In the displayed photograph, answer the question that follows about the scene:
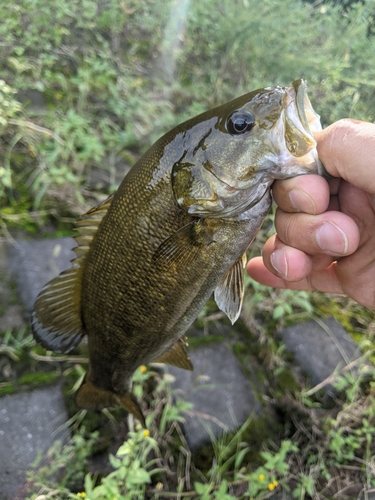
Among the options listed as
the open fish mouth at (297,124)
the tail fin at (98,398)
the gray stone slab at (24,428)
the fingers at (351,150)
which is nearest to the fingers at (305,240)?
the fingers at (351,150)

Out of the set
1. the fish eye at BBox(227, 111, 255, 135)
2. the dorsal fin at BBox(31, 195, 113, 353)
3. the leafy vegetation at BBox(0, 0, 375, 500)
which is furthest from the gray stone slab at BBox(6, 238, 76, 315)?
the fish eye at BBox(227, 111, 255, 135)

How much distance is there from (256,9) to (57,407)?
11.1 ft

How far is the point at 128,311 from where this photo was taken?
1.24 m

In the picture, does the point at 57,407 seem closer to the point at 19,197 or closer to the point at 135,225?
the point at 135,225

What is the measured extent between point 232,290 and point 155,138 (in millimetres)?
1967

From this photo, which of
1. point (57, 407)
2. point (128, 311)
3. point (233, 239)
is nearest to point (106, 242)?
point (128, 311)

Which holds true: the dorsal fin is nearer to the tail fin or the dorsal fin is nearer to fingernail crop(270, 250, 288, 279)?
the tail fin

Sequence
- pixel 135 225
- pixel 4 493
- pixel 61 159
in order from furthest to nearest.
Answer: pixel 61 159, pixel 4 493, pixel 135 225

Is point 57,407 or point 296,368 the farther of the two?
point 296,368

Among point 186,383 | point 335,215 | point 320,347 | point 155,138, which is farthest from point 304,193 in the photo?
point 155,138

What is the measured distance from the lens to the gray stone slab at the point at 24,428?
1.43m

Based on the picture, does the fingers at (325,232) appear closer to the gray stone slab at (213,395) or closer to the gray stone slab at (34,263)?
the gray stone slab at (213,395)

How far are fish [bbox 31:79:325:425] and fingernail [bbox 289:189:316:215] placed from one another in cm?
7

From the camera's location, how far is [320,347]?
2287mm
